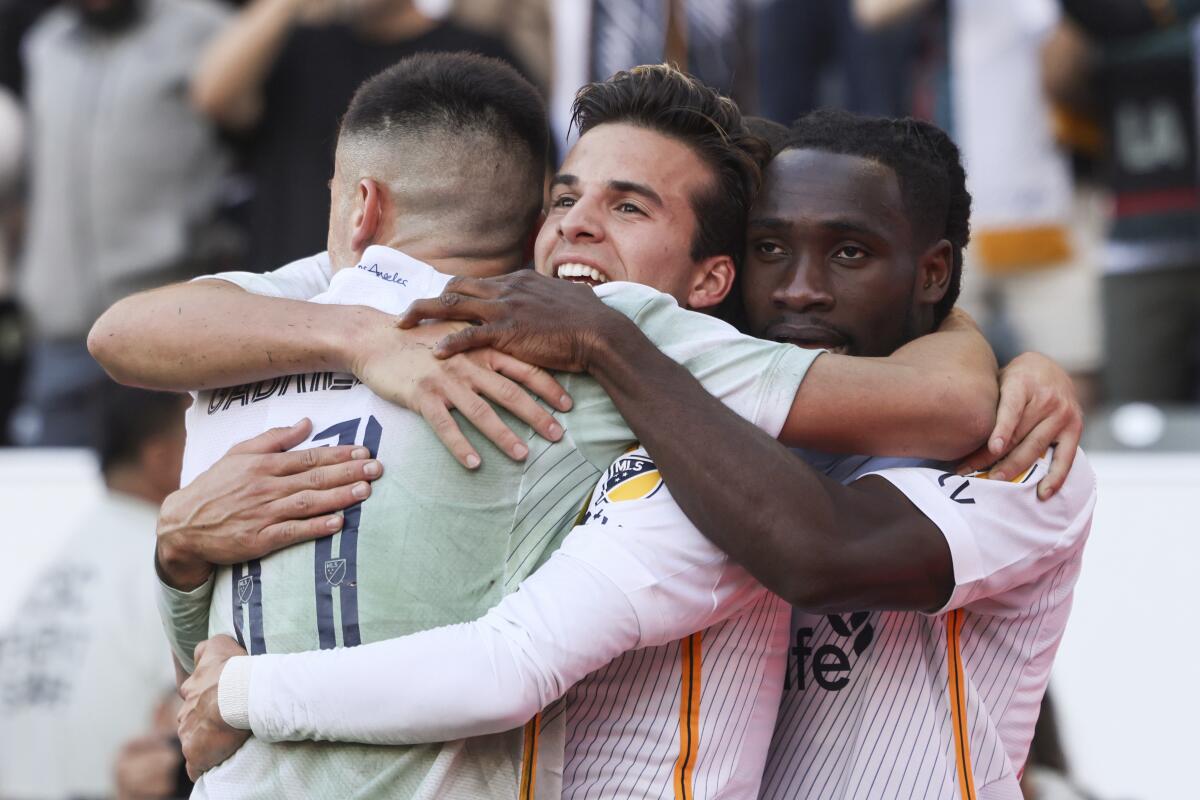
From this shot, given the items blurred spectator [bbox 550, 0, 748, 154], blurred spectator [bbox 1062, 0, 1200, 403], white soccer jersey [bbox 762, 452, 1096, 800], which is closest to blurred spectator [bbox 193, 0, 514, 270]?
blurred spectator [bbox 550, 0, 748, 154]

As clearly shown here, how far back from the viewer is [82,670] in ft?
16.0

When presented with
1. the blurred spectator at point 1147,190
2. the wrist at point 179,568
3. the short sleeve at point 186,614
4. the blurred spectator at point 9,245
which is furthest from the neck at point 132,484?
the blurred spectator at point 1147,190

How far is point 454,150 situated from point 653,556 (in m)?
0.82

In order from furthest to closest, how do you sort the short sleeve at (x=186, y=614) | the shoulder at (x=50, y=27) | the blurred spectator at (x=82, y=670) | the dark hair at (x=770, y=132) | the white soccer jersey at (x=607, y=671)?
1. the shoulder at (x=50, y=27)
2. the blurred spectator at (x=82, y=670)
3. the dark hair at (x=770, y=132)
4. the short sleeve at (x=186, y=614)
5. the white soccer jersey at (x=607, y=671)

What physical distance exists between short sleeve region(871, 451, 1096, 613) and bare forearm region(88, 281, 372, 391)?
3.11 ft

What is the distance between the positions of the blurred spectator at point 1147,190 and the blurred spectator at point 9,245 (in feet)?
14.2

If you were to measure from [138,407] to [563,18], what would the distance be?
2.34 metres

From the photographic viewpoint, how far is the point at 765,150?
3002 millimetres

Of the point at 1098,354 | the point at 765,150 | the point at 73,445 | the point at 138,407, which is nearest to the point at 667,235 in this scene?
the point at 765,150

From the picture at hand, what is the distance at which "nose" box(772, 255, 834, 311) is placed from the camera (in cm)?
286

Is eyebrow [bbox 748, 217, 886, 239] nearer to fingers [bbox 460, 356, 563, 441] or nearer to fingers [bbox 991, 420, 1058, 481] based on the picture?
fingers [bbox 991, 420, 1058, 481]

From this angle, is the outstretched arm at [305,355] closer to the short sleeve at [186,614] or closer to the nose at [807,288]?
the short sleeve at [186,614]

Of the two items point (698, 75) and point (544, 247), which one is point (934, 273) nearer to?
point (544, 247)

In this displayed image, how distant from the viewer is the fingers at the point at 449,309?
2516 mm
